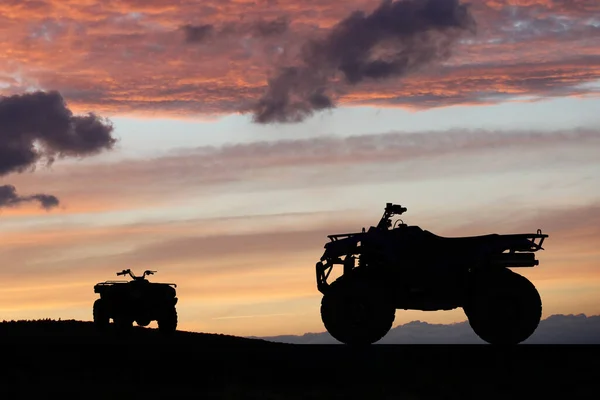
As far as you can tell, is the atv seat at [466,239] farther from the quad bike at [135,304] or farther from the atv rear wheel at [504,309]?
the quad bike at [135,304]

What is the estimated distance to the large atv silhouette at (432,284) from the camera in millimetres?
24016

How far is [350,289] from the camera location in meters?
24.5

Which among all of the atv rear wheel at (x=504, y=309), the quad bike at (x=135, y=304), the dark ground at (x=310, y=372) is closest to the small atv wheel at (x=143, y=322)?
the quad bike at (x=135, y=304)

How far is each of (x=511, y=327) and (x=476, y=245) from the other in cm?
223

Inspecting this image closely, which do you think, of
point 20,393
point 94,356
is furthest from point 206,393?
point 94,356

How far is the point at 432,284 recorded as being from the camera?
24.2 m

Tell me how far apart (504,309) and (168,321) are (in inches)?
763

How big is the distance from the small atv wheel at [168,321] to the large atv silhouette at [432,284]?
16.2m

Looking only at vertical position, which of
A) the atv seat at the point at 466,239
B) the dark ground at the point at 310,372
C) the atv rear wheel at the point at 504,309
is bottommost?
the dark ground at the point at 310,372

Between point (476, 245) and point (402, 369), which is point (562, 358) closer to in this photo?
point (402, 369)

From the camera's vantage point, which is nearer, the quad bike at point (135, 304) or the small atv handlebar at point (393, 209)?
the small atv handlebar at point (393, 209)

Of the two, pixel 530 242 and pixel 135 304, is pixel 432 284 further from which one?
pixel 135 304

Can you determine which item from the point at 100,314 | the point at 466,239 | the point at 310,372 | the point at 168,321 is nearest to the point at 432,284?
the point at 466,239

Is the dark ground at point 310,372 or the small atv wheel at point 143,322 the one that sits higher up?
the small atv wheel at point 143,322
